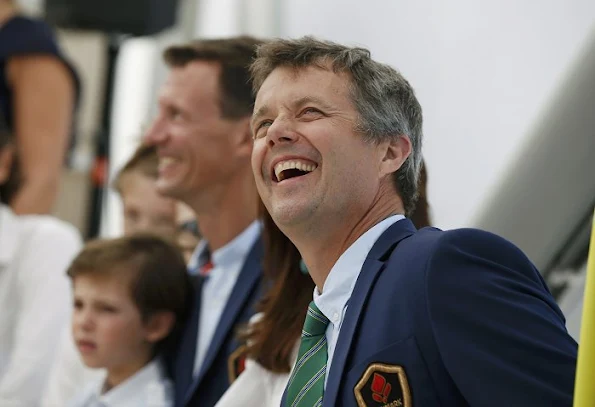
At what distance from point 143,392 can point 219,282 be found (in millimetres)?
257

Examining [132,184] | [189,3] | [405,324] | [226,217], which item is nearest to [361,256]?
[405,324]

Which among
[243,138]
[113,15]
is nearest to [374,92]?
[243,138]

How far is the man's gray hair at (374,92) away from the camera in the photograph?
1344 mm

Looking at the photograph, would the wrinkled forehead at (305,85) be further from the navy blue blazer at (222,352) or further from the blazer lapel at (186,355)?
the blazer lapel at (186,355)

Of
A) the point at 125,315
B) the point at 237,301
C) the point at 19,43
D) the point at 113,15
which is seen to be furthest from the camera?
the point at 113,15

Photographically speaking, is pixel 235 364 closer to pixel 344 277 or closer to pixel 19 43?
pixel 344 277

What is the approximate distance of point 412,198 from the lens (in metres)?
1.43

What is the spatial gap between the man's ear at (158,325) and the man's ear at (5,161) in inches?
32.4

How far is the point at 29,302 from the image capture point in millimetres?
2602

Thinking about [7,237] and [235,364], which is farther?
[7,237]

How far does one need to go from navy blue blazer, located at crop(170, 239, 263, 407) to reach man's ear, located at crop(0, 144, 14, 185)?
2.98ft

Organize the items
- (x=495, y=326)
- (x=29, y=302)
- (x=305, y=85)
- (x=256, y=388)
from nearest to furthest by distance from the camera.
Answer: (x=495, y=326), (x=305, y=85), (x=256, y=388), (x=29, y=302)

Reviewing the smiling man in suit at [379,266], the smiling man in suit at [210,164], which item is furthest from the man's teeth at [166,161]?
the smiling man in suit at [379,266]

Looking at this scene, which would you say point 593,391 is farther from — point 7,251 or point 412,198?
point 7,251
